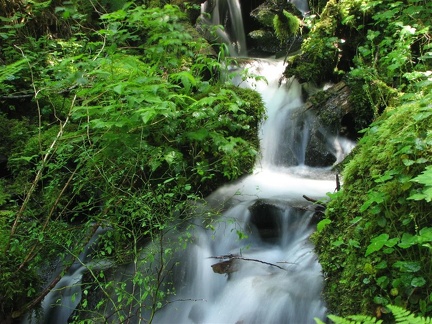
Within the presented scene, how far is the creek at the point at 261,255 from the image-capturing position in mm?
3303

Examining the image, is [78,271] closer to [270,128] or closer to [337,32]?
[270,128]

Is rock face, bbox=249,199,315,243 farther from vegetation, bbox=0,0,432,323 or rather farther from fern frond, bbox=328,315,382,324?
fern frond, bbox=328,315,382,324

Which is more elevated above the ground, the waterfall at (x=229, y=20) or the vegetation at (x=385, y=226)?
the waterfall at (x=229, y=20)

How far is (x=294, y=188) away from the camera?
5.16 meters

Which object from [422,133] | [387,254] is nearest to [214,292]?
[387,254]

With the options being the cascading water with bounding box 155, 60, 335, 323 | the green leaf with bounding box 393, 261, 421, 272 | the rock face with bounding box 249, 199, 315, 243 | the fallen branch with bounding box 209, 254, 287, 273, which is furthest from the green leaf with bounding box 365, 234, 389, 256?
the rock face with bounding box 249, 199, 315, 243

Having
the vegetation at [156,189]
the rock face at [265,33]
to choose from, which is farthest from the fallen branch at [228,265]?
the rock face at [265,33]

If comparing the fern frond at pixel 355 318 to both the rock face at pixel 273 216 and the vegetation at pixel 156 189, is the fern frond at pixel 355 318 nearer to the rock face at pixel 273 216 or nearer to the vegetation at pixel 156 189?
the vegetation at pixel 156 189

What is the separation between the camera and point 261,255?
405 centimetres

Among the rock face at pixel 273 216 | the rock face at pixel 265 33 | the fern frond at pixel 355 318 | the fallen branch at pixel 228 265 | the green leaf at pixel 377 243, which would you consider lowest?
the fallen branch at pixel 228 265

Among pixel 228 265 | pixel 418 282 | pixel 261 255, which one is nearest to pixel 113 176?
pixel 228 265

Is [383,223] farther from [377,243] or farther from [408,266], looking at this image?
[408,266]

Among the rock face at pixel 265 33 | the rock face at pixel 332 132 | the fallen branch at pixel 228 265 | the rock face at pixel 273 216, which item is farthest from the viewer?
the rock face at pixel 265 33

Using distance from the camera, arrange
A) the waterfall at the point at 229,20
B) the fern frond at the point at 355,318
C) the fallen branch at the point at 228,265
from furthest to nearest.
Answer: the waterfall at the point at 229,20
the fallen branch at the point at 228,265
the fern frond at the point at 355,318
